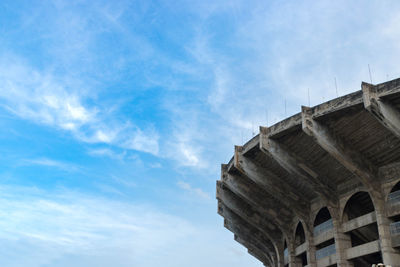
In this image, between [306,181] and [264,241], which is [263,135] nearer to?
[306,181]

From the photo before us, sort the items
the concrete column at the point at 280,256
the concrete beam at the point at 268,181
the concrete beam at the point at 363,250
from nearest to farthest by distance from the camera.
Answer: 1. the concrete beam at the point at 363,250
2. the concrete beam at the point at 268,181
3. the concrete column at the point at 280,256

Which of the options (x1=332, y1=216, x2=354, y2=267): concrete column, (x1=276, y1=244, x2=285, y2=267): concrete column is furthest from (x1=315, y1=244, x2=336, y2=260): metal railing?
(x1=276, y1=244, x2=285, y2=267): concrete column

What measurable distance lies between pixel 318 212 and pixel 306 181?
4.81 m

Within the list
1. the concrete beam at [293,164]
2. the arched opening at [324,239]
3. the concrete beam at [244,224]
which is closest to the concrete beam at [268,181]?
the arched opening at [324,239]

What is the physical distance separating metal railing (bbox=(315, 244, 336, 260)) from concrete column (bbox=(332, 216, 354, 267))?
96cm

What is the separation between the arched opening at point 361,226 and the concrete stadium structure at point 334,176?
61mm

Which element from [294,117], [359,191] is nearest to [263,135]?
[294,117]

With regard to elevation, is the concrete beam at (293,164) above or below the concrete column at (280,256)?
above

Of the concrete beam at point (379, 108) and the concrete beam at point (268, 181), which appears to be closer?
the concrete beam at point (379, 108)

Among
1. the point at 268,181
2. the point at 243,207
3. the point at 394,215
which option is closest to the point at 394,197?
the point at 394,215

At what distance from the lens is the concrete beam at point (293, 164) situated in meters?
27.9

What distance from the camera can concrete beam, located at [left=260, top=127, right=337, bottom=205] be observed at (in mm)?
27875

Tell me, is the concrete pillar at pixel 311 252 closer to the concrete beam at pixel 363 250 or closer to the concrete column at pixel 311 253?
the concrete column at pixel 311 253

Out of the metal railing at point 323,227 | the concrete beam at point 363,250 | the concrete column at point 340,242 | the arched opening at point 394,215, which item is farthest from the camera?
the metal railing at point 323,227
